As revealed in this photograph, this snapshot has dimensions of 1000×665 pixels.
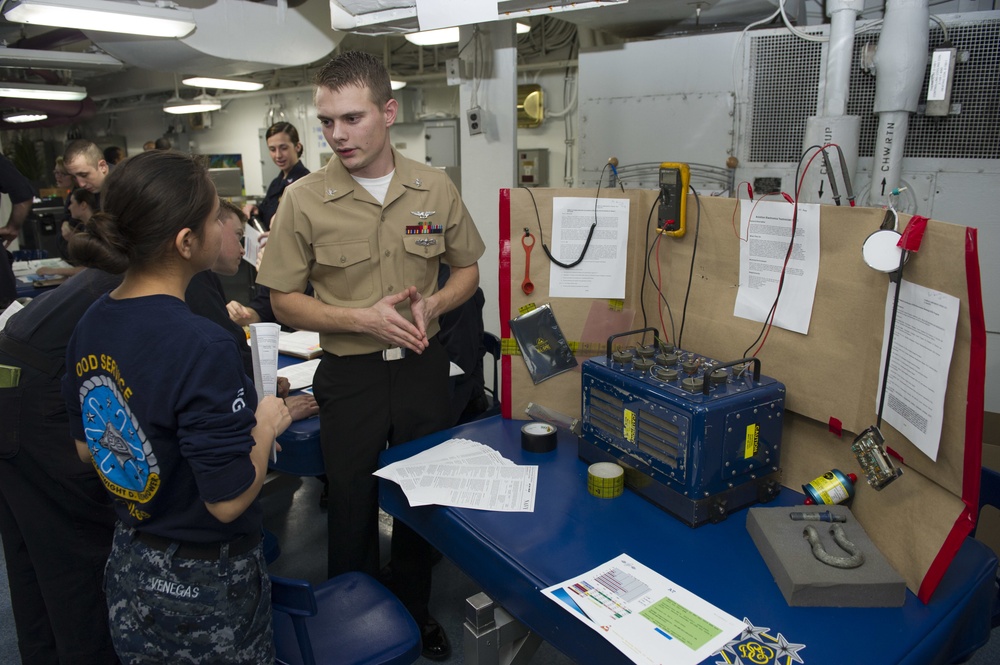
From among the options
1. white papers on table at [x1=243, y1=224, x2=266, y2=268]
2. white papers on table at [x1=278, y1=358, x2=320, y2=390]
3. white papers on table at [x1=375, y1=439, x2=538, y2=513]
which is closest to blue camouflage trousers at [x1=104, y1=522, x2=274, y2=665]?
white papers on table at [x1=375, y1=439, x2=538, y2=513]

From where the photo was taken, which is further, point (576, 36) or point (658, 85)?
point (576, 36)

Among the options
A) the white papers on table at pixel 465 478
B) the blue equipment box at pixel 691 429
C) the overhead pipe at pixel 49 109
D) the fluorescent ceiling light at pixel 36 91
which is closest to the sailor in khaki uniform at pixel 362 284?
the white papers on table at pixel 465 478

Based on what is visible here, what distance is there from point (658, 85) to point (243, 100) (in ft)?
23.0

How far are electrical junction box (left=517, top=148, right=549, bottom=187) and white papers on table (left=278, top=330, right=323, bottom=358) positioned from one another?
9.57ft

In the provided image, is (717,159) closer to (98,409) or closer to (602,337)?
(602,337)

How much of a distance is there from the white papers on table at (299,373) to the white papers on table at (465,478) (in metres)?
0.67

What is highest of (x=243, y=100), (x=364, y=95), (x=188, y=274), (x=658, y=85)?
(x=243, y=100)

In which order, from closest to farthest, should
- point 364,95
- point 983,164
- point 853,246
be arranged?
point 853,246 < point 364,95 < point 983,164

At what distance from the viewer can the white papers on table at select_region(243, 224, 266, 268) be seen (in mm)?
2586

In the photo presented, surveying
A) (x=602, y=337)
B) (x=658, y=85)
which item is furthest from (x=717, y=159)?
(x=602, y=337)

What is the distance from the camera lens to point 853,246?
1.26m

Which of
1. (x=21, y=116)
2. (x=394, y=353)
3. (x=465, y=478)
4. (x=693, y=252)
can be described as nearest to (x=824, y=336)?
(x=693, y=252)

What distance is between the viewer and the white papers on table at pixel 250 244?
259cm

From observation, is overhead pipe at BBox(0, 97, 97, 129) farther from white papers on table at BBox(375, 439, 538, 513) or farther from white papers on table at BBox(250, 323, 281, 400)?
white papers on table at BBox(375, 439, 538, 513)
